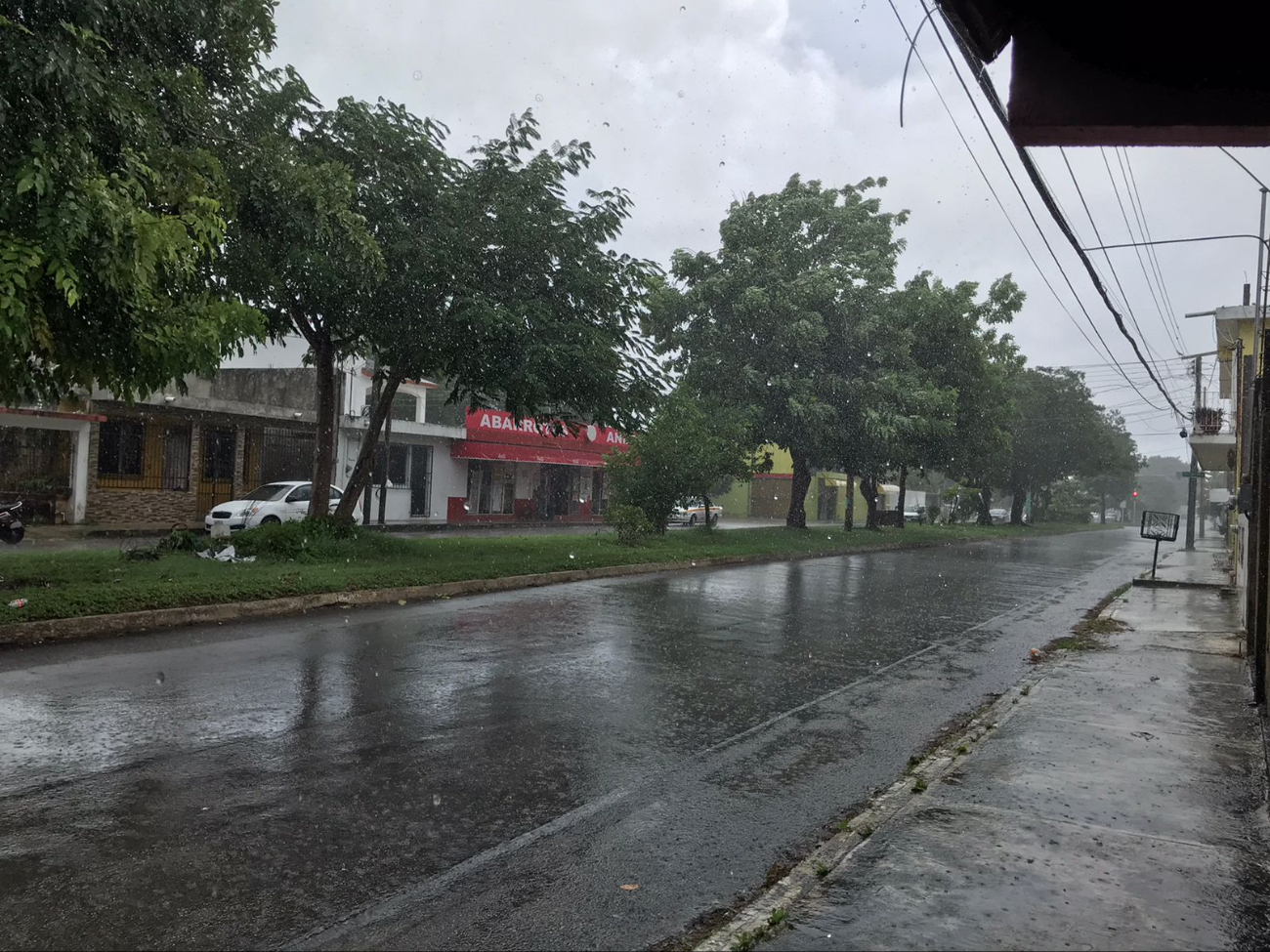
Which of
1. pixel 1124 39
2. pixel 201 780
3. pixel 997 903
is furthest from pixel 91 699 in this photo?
pixel 1124 39

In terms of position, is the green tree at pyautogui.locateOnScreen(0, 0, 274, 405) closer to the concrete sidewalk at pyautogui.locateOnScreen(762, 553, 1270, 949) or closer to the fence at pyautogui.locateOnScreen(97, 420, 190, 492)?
the concrete sidewalk at pyautogui.locateOnScreen(762, 553, 1270, 949)

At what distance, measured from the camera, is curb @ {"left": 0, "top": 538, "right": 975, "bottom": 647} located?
9.55m

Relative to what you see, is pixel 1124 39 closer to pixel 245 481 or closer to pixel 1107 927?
pixel 1107 927

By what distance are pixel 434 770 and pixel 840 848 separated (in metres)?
2.36

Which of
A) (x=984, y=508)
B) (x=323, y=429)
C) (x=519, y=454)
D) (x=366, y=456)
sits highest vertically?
(x=519, y=454)

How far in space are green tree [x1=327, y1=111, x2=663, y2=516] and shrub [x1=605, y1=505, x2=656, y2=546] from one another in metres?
5.58

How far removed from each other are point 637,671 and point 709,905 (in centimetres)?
488

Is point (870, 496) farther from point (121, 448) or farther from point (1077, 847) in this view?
point (1077, 847)

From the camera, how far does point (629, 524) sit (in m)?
23.4

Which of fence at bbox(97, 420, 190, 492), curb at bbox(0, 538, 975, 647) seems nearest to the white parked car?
fence at bbox(97, 420, 190, 492)

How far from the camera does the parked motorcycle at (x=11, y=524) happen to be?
20234mm

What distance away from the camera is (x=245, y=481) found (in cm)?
3000

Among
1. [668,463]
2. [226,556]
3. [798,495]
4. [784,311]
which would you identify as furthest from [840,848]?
[798,495]

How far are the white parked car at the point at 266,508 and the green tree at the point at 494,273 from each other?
7369 millimetres
